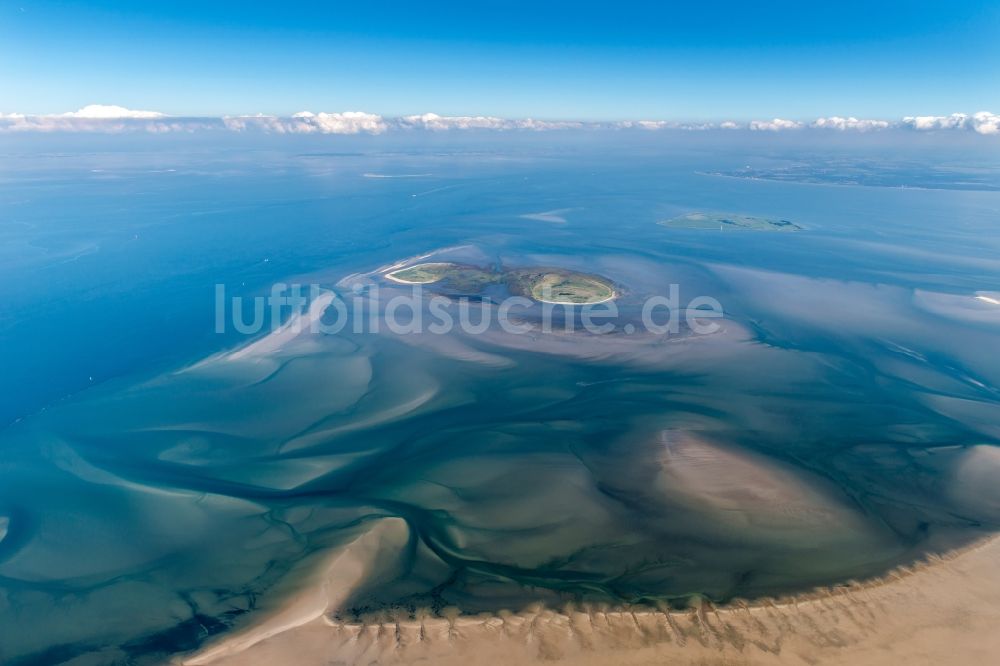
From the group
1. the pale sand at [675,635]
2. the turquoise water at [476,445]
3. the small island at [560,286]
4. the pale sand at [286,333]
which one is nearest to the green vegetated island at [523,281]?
the small island at [560,286]

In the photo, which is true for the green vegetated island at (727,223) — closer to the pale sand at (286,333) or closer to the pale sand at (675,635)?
the pale sand at (286,333)

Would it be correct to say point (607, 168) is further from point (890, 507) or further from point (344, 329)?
point (890, 507)

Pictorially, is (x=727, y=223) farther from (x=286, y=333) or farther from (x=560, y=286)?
(x=286, y=333)

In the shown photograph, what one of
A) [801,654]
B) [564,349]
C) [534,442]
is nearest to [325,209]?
[564,349]

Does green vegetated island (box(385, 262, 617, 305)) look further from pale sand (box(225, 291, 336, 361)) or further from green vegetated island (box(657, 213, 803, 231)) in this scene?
green vegetated island (box(657, 213, 803, 231))

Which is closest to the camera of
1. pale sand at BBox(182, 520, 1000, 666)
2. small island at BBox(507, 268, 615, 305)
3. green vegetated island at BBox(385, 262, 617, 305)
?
pale sand at BBox(182, 520, 1000, 666)

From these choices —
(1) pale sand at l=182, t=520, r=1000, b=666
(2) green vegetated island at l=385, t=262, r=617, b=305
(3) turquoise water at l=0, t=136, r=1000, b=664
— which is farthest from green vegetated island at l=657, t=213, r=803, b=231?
(1) pale sand at l=182, t=520, r=1000, b=666
